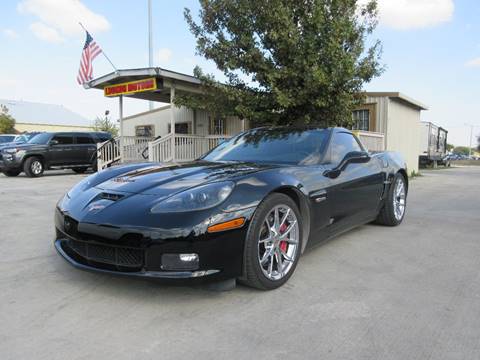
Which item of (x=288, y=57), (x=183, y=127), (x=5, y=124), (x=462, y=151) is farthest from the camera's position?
(x=462, y=151)

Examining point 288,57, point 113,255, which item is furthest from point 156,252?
point 288,57

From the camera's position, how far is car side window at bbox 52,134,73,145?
1409 centimetres

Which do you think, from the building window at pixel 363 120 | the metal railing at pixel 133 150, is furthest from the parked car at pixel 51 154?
the building window at pixel 363 120

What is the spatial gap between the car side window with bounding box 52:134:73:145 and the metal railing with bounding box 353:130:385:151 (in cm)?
1039

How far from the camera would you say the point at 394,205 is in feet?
16.5

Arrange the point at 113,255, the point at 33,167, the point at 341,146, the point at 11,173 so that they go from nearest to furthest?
1. the point at 113,255
2. the point at 341,146
3. the point at 33,167
4. the point at 11,173

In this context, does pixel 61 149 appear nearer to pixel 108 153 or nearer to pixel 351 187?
pixel 108 153

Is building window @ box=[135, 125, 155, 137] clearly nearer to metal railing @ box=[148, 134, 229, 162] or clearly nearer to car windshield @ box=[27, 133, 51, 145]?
metal railing @ box=[148, 134, 229, 162]

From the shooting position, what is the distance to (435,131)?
27.2 m

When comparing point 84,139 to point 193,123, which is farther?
point 193,123

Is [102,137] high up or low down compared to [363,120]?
down

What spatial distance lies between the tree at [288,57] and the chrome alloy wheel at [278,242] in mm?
6676

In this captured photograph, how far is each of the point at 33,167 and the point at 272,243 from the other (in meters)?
12.7

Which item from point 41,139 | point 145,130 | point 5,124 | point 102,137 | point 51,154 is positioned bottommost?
point 51,154
